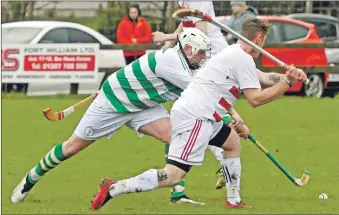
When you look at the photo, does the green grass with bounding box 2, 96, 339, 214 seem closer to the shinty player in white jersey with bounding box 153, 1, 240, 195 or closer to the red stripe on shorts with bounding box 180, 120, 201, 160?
the shinty player in white jersey with bounding box 153, 1, 240, 195

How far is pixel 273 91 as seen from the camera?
32.6 ft

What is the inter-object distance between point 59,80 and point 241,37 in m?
13.4

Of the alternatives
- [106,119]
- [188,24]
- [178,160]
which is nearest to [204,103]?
[178,160]

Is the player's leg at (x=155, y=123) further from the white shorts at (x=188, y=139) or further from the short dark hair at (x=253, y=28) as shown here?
the short dark hair at (x=253, y=28)

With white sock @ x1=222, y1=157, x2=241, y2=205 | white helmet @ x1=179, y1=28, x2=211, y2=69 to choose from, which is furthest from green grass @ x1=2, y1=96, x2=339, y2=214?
white helmet @ x1=179, y1=28, x2=211, y2=69

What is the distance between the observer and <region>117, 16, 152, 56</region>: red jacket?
2259cm

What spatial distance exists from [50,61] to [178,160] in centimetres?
1320

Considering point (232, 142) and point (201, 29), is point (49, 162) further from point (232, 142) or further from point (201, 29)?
point (201, 29)

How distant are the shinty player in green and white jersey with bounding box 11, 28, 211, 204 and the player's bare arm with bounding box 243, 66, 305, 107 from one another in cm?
77

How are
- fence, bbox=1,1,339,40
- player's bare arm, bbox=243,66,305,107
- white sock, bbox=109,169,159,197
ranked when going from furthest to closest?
fence, bbox=1,1,339,40 < white sock, bbox=109,169,159,197 < player's bare arm, bbox=243,66,305,107

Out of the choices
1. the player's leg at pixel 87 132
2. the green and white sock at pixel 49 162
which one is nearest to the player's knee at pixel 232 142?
the player's leg at pixel 87 132

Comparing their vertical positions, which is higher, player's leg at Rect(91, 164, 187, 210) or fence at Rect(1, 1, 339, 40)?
player's leg at Rect(91, 164, 187, 210)

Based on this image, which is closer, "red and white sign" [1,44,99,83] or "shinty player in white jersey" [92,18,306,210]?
"shinty player in white jersey" [92,18,306,210]

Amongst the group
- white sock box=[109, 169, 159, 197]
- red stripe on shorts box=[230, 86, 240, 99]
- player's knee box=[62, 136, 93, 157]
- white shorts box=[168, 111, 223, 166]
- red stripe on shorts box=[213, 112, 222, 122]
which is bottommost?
player's knee box=[62, 136, 93, 157]
